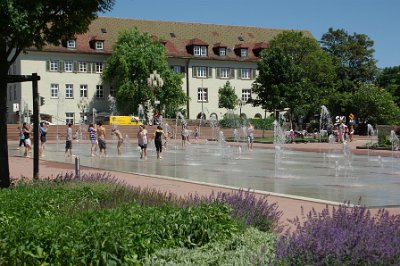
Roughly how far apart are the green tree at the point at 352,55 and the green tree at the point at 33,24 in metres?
69.8

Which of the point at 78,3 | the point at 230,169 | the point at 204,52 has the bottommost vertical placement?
the point at 230,169

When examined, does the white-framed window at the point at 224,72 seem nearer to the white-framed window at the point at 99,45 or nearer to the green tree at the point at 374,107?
the white-framed window at the point at 99,45

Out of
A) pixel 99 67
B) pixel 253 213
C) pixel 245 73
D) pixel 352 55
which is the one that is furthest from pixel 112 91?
pixel 253 213

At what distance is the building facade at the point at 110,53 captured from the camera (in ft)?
245

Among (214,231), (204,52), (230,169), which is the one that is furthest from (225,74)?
(214,231)

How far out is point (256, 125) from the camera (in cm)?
7419

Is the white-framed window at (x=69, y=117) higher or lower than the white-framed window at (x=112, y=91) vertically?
lower

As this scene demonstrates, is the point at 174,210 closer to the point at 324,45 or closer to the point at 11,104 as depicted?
the point at 11,104

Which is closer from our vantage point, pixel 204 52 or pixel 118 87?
pixel 118 87

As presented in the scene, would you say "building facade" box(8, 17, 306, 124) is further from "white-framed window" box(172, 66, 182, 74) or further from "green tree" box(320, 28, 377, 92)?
"green tree" box(320, 28, 377, 92)

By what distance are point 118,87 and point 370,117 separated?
28659 millimetres

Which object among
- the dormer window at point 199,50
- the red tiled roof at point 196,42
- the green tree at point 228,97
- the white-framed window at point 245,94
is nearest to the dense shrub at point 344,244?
the green tree at point 228,97

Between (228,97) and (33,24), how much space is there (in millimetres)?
71090

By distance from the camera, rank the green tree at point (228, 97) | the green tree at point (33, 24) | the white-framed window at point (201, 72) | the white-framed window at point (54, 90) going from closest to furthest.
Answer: the green tree at point (33, 24), the white-framed window at point (54, 90), the green tree at point (228, 97), the white-framed window at point (201, 72)
